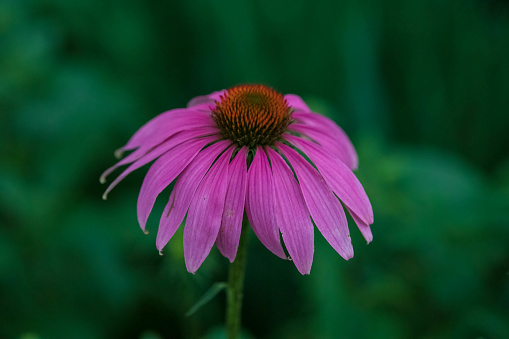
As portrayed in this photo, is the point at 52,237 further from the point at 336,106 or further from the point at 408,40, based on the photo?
the point at 408,40

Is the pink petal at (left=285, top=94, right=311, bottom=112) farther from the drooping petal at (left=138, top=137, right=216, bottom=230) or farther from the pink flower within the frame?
the drooping petal at (left=138, top=137, right=216, bottom=230)

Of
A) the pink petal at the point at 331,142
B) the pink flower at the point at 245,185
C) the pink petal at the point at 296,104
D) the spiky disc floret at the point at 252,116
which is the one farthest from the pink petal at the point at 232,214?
the pink petal at the point at 296,104

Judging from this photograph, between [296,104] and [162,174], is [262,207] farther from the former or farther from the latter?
[296,104]

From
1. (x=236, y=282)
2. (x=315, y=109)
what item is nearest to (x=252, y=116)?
(x=236, y=282)

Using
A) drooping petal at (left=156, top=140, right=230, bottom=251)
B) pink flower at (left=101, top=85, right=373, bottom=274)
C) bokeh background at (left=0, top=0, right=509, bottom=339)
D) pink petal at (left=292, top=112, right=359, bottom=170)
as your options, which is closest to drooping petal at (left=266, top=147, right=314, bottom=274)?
pink flower at (left=101, top=85, right=373, bottom=274)

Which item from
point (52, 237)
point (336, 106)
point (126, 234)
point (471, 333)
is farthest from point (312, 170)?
point (336, 106)

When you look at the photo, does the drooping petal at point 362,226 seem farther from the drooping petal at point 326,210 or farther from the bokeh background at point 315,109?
the bokeh background at point 315,109
